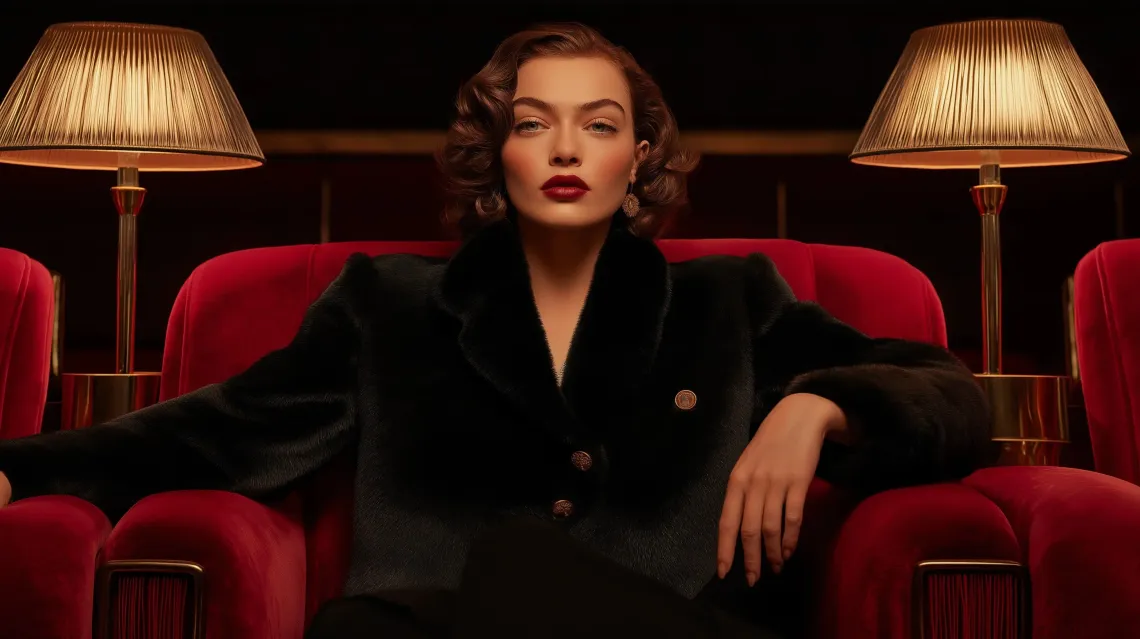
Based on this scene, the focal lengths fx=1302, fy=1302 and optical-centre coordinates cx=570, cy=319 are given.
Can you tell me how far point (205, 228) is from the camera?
3619mm

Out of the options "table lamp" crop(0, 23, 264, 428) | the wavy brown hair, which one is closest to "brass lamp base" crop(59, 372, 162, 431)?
"table lamp" crop(0, 23, 264, 428)

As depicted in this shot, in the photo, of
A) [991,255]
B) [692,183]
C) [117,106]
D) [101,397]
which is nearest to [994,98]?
[991,255]

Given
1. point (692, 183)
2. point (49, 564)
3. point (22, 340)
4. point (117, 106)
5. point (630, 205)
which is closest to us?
point (49, 564)

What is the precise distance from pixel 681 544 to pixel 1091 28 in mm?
2641

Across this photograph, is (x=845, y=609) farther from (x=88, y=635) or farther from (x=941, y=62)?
(x=941, y=62)

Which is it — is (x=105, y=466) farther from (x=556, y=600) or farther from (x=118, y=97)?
(x=118, y=97)

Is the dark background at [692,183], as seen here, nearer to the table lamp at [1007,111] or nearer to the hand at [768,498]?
the table lamp at [1007,111]

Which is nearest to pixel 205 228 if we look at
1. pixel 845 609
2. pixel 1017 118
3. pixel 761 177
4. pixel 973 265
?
pixel 761 177

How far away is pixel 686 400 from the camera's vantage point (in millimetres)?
1622

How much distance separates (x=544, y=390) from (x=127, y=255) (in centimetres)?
101

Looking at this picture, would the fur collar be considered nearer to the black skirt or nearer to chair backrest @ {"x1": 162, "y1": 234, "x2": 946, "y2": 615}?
chair backrest @ {"x1": 162, "y1": 234, "x2": 946, "y2": 615}

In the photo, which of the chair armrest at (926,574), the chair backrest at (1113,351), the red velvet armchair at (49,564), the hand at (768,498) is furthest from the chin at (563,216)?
the chair backrest at (1113,351)

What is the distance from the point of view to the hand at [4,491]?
1420mm

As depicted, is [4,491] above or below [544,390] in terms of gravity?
below
